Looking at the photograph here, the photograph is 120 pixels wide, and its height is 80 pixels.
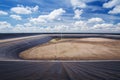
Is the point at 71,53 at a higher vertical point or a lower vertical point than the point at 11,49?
lower

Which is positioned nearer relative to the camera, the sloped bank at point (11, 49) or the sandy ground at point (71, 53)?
the sloped bank at point (11, 49)

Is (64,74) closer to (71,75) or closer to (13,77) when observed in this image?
(71,75)

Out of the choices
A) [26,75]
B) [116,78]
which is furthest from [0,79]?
[116,78]

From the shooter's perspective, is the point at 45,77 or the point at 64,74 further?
the point at 64,74

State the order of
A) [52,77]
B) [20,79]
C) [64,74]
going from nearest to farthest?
[20,79] → [52,77] → [64,74]

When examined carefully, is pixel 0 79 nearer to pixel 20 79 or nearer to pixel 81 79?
pixel 20 79

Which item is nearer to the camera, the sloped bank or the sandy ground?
the sloped bank

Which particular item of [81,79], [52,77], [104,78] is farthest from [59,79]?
[104,78]

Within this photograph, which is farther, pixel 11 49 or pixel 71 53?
pixel 11 49

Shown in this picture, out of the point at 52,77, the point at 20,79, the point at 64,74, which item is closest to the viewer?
the point at 20,79
